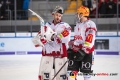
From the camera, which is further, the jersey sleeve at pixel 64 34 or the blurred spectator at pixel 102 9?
the blurred spectator at pixel 102 9

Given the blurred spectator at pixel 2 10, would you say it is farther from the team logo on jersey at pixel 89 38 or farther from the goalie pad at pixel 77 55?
the team logo on jersey at pixel 89 38

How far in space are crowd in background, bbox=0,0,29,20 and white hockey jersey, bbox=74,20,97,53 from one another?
5.73 meters

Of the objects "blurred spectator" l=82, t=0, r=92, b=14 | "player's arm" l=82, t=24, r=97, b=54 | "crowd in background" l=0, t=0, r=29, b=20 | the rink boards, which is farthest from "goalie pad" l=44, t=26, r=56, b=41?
"blurred spectator" l=82, t=0, r=92, b=14

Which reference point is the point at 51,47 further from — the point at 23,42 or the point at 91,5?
the point at 91,5

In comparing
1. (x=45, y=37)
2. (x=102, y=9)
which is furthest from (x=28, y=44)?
(x=45, y=37)

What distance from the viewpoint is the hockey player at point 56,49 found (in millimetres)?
4354

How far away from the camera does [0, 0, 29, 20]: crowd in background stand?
10.0m

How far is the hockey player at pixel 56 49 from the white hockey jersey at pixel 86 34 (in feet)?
0.35

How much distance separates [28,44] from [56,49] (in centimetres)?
484

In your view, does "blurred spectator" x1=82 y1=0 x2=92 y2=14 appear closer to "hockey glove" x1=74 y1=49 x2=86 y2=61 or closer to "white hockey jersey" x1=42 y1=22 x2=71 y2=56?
"white hockey jersey" x1=42 y1=22 x2=71 y2=56

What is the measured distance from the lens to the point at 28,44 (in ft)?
30.2

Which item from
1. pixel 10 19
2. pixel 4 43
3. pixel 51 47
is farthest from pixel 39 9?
pixel 51 47

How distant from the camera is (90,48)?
13.8 ft

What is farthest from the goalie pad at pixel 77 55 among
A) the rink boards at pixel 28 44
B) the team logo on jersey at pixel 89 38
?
the rink boards at pixel 28 44
